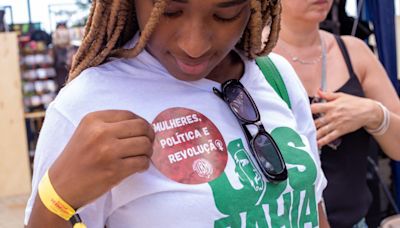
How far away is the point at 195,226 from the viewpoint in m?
0.96

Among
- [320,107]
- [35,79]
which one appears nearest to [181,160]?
[320,107]

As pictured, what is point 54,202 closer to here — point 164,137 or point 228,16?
point 164,137

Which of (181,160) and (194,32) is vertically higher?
(194,32)

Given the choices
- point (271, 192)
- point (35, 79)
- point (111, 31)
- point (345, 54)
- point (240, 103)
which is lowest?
point (35, 79)

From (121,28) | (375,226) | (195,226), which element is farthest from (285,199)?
(375,226)

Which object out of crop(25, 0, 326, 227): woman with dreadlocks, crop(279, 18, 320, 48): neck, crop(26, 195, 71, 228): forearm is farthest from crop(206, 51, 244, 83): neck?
crop(279, 18, 320, 48): neck

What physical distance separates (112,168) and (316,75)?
128 cm

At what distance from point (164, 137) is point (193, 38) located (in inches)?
6.8

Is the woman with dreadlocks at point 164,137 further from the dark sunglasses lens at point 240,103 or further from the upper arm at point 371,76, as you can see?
the upper arm at point 371,76

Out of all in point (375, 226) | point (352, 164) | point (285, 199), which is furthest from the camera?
point (375, 226)

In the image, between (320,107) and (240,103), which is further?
(320,107)

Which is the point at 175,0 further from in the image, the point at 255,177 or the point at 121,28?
the point at 255,177

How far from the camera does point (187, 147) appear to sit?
100 cm

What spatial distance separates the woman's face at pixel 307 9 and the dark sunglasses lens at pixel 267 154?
938 mm
